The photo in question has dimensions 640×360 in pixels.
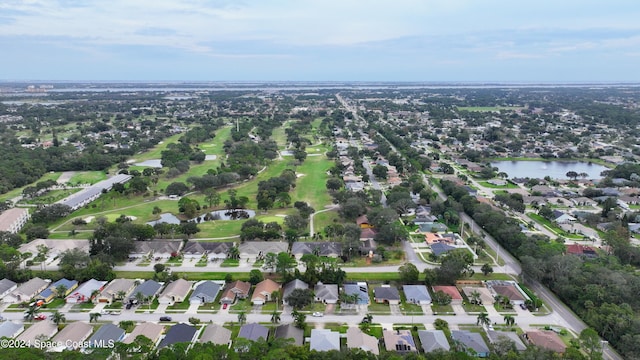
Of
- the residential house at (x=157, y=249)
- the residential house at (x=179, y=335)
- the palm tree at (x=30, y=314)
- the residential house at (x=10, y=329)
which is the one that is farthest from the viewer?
the residential house at (x=157, y=249)

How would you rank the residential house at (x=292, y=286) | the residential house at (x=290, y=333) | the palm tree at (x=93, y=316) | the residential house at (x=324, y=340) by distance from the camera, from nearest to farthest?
the residential house at (x=324, y=340) < the residential house at (x=290, y=333) < the palm tree at (x=93, y=316) < the residential house at (x=292, y=286)

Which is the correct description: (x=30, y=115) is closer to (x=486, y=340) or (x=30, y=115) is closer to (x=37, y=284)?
(x=37, y=284)

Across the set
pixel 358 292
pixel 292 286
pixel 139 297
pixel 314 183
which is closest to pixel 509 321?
pixel 358 292

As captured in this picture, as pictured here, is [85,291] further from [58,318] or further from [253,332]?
[253,332]

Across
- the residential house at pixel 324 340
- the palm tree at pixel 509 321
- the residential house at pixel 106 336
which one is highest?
the residential house at pixel 106 336

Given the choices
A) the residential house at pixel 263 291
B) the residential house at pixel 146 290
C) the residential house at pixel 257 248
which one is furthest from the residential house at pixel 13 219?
the residential house at pixel 263 291

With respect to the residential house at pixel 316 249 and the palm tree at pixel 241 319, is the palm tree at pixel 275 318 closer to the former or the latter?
the palm tree at pixel 241 319

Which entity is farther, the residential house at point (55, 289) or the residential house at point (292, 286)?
the residential house at point (292, 286)
